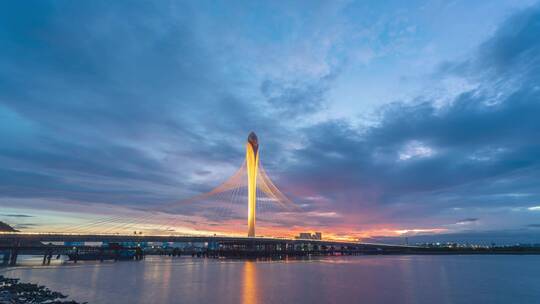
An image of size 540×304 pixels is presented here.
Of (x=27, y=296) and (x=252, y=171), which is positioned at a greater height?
(x=252, y=171)

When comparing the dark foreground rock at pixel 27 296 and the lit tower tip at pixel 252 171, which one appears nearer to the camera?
the dark foreground rock at pixel 27 296

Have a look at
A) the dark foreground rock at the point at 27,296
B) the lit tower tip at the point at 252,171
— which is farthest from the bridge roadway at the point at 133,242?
the dark foreground rock at the point at 27,296

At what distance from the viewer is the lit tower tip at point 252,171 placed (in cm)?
9600

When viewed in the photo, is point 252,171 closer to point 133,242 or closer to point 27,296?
point 133,242

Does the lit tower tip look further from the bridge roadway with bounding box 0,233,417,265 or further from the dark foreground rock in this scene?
the dark foreground rock

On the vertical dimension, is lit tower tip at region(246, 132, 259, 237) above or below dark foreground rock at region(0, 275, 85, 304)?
above

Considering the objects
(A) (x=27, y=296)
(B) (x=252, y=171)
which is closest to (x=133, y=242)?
(B) (x=252, y=171)

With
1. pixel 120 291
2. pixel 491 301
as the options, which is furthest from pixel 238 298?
pixel 491 301

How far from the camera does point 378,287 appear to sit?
37.8 metres

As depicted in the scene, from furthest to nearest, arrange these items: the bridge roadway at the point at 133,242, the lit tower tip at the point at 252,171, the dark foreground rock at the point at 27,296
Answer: the lit tower tip at the point at 252,171 → the bridge roadway at the point at 133,242 → the dark foreground rock at the point at 27,296

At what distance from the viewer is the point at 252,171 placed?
98688 millimetres

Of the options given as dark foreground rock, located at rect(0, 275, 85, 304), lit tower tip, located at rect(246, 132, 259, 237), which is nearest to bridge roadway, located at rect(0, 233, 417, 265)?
lit tower tip, located at rect(246, 132, 259, 237)

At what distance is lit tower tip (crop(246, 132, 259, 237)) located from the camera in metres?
96.0

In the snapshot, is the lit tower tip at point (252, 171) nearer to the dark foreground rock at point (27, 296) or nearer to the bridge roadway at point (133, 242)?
the bridge roadway at point (133, 242)
